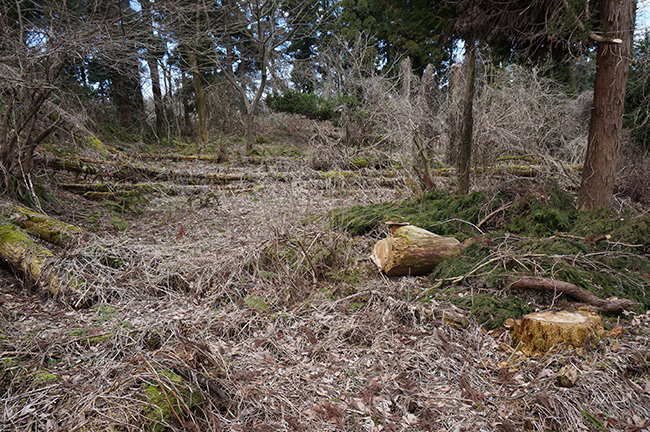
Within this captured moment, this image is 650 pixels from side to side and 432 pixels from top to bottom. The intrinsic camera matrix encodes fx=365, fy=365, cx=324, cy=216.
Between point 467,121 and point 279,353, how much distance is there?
418cm

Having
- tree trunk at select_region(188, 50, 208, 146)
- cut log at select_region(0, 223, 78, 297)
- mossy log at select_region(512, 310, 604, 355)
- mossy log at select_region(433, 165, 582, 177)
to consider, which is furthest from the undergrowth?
tree trunk at select_region(188, 50, 208, 146)

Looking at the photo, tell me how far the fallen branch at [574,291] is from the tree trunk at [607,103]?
2285mm

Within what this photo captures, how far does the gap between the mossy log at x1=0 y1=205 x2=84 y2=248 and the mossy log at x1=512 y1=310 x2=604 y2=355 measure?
4.73m

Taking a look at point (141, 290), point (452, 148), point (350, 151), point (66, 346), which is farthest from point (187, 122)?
point (66, 346)

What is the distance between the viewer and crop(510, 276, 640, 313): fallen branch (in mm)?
2990

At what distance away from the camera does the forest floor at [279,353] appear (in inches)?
82.0

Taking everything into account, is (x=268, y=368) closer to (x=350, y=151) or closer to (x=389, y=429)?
(x=389, y=429)

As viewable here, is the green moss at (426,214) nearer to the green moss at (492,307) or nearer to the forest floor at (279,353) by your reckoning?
the forest floor at (279,353)

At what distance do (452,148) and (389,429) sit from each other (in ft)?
25.1

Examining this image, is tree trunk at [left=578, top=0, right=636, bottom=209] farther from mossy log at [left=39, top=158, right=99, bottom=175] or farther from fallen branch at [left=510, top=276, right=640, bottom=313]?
mossy log at [left=39, top=158, right=99, bottom=175]

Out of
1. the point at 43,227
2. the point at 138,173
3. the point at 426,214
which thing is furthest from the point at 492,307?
the point at 138,173

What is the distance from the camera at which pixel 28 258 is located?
12.2 feet

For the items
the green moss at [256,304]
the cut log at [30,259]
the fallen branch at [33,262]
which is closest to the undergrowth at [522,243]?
the green moss at [256,304]

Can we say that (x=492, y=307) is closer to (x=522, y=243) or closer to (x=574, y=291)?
(x=574, y=291)
